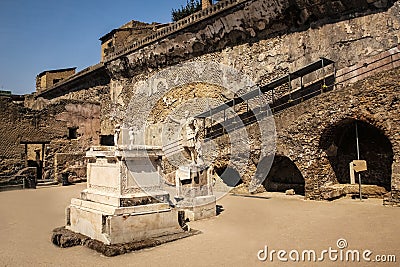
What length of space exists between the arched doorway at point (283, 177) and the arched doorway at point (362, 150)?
1.61 m

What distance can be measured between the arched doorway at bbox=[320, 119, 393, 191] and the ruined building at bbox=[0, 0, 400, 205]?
1.1 inches

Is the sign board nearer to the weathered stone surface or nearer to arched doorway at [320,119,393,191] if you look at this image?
arched doorway at [320,119,393,191]

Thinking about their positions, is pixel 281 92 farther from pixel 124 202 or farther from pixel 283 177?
pixel 124 202

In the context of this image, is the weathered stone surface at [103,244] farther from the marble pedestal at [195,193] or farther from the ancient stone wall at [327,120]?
the ancient stone wall at [327,120]

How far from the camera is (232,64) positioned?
50.9ft

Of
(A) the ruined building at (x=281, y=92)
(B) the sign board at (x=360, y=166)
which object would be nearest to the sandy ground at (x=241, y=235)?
(B) the sign board at (x=360, y=166)

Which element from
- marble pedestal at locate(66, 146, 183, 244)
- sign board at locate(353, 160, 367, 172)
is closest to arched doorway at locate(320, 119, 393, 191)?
sign board at locate(353, 160, 367, 172)

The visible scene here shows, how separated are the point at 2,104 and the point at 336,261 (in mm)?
15146

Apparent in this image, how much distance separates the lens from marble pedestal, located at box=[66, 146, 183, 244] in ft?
18.6

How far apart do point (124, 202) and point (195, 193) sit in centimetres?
282

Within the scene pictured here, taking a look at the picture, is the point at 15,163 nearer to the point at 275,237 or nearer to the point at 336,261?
the point at 275,237

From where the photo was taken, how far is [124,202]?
586cm

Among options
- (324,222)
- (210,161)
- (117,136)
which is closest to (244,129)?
(210,161)

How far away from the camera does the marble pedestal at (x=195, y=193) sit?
26.3 feet
